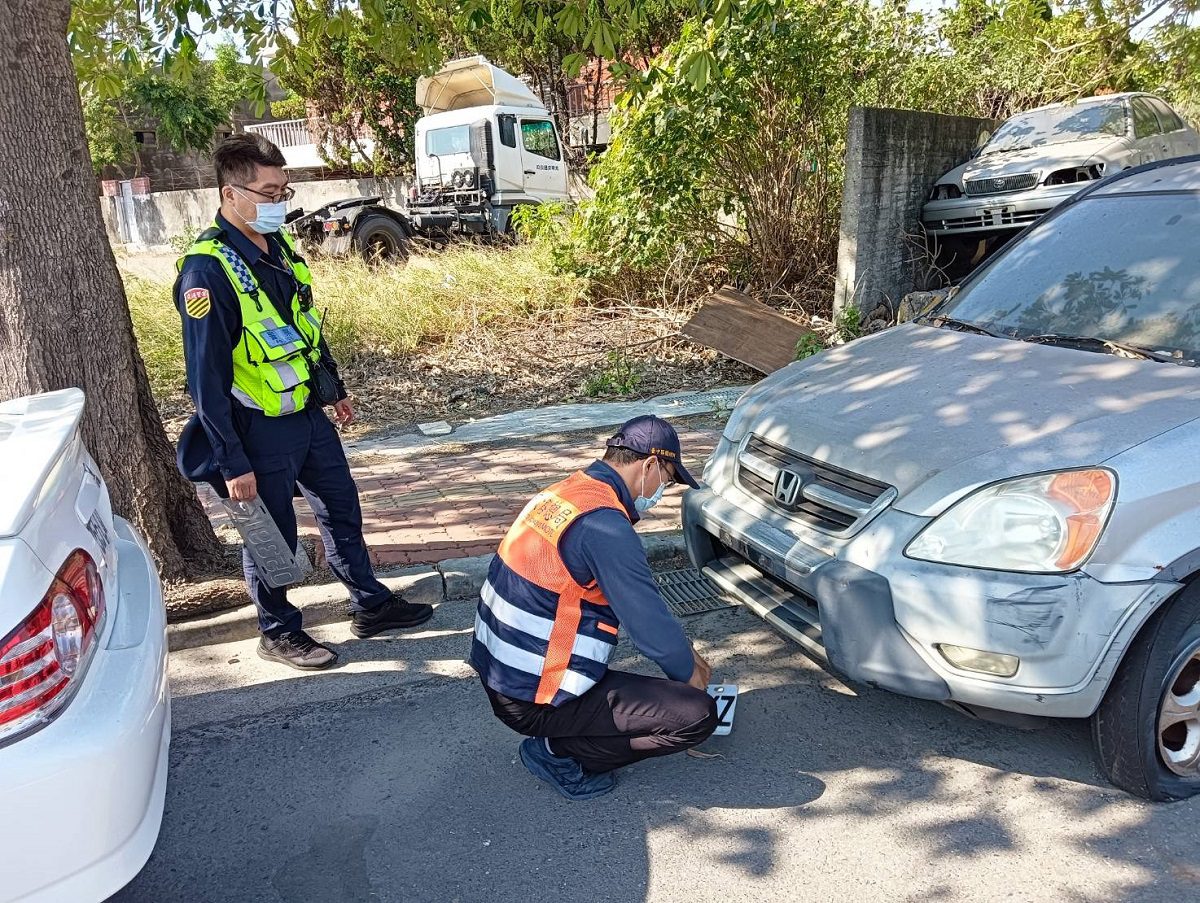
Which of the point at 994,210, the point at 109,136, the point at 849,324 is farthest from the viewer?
the point at 109,136

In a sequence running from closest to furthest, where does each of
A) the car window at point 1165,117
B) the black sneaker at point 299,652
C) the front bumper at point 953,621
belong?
the front bumper at point 953,621 → the black sneaker at point 299,652 → the car window at point 1165,117

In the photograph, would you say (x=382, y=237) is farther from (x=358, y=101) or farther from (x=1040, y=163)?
(x=358, y=101)

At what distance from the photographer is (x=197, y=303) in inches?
123

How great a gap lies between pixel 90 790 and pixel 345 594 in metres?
2.38

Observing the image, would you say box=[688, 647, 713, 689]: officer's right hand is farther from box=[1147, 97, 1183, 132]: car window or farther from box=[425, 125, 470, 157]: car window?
box=[425, 125, 470, 157]: car window

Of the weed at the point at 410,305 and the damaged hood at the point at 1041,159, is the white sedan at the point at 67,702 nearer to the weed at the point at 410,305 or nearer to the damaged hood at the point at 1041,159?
the weed at the point at 410,305

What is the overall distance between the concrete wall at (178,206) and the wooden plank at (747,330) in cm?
1564

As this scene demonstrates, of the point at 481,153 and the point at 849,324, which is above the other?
the point at 481,153

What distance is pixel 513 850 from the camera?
2.64m

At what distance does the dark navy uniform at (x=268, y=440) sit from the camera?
10.5ft

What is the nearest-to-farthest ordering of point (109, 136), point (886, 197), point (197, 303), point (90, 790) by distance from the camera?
point (90, 790) < point (197, 303) < point (886, 197) < point (109, 136)

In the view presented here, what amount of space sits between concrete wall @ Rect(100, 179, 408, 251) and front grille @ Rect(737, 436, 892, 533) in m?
20.0

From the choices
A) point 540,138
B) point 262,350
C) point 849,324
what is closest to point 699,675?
point 262,350

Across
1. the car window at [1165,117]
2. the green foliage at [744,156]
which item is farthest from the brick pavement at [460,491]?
the car window at [1165,117]
